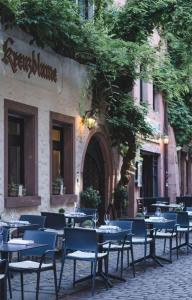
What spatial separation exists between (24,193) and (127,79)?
592cm

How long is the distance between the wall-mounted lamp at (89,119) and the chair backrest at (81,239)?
7.66 m

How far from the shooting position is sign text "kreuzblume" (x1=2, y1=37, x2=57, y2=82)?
42.0 ft

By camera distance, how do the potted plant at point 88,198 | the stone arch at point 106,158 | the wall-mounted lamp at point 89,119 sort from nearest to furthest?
1. the potted plant at point 88,198
2. the wall-mounted lamp at point 89,119
3. the stone arch at point 106,158

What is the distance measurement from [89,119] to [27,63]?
378cm

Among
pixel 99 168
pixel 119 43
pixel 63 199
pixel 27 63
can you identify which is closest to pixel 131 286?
pixel 63 199

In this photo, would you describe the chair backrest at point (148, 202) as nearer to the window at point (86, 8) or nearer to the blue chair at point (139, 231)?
the window at point (86, 8)

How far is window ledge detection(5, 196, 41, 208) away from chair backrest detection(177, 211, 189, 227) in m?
3.20

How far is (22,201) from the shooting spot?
43.3 ft

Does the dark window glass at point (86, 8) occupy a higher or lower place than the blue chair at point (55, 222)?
higher

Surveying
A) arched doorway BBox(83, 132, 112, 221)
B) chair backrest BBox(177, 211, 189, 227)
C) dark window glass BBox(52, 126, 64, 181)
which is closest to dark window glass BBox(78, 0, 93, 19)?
dark window glass BBox(52, 126, 64, 181)

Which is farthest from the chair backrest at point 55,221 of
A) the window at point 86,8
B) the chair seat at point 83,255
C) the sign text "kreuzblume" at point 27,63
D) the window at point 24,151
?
the window at point 86,8

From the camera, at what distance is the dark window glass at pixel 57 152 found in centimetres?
1584

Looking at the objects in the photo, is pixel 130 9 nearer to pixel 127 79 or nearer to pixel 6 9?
pixel 127 79

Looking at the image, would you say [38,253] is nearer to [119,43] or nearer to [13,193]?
[13,193]
